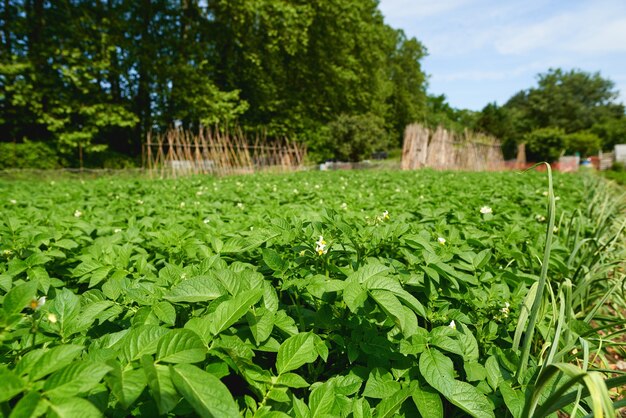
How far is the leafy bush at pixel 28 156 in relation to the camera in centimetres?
1545

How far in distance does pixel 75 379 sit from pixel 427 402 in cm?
91

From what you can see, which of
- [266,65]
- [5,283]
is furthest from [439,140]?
[5,283]

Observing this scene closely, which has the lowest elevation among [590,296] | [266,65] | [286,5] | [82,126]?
[590,296]

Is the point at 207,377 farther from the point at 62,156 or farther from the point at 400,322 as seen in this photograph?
the point at 62,156

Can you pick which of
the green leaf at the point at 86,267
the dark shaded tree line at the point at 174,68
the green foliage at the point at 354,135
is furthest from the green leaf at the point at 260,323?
the green foliage at the point at 354,135

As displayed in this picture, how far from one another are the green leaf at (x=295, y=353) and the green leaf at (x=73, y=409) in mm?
480

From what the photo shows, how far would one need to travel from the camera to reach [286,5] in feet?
62.1

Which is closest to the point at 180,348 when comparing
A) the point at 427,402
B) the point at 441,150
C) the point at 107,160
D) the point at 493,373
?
the point at 427,402

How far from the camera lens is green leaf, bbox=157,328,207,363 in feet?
2.58

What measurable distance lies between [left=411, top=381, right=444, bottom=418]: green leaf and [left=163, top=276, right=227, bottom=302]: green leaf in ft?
2.18

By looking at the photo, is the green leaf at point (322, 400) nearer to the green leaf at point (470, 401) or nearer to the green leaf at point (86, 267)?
the green leaf at point (470, 401)

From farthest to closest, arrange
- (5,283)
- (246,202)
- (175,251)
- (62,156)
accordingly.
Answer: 1. (62,156)
2. (246,202)
3. (175,251)
4. (5,283)

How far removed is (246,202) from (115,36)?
18558 mm

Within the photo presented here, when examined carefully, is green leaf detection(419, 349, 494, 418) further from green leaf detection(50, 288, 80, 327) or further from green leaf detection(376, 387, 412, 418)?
green leaf detection(50, 288, 80, 327)
